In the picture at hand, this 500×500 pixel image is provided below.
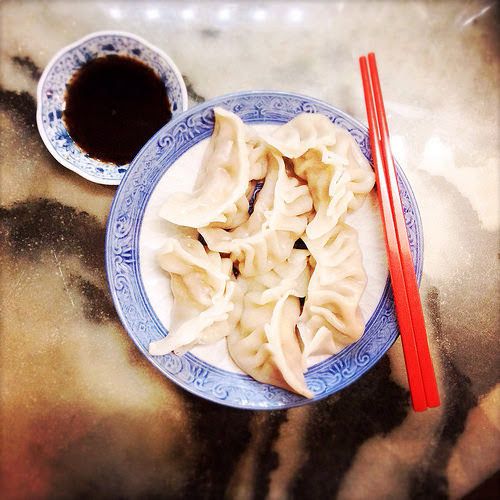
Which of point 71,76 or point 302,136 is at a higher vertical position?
point 302,136

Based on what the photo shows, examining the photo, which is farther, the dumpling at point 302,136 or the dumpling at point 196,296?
the dumpling at point 302,136

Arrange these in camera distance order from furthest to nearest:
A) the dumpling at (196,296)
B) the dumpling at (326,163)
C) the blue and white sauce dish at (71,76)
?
the blue and white sauce dish at (71,76)
the dumpling at (326,163)
the dumpling at (196,296)

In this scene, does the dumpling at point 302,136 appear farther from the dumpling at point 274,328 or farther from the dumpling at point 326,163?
the dumpling at point 274,328

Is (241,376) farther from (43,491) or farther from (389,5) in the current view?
(389,5)

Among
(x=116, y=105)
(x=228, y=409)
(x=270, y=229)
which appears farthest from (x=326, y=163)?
(x=228, y=409)

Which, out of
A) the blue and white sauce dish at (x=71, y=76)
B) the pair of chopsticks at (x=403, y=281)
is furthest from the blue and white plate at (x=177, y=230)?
the blue and white sauce dish at (x=71, y=76)

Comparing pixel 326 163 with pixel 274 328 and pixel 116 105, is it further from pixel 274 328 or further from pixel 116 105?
pixel 116 105

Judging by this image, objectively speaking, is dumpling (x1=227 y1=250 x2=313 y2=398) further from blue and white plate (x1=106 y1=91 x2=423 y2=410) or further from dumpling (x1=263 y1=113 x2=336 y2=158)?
dumpling (x1=263 y1=113 x2=336 y2=158)
